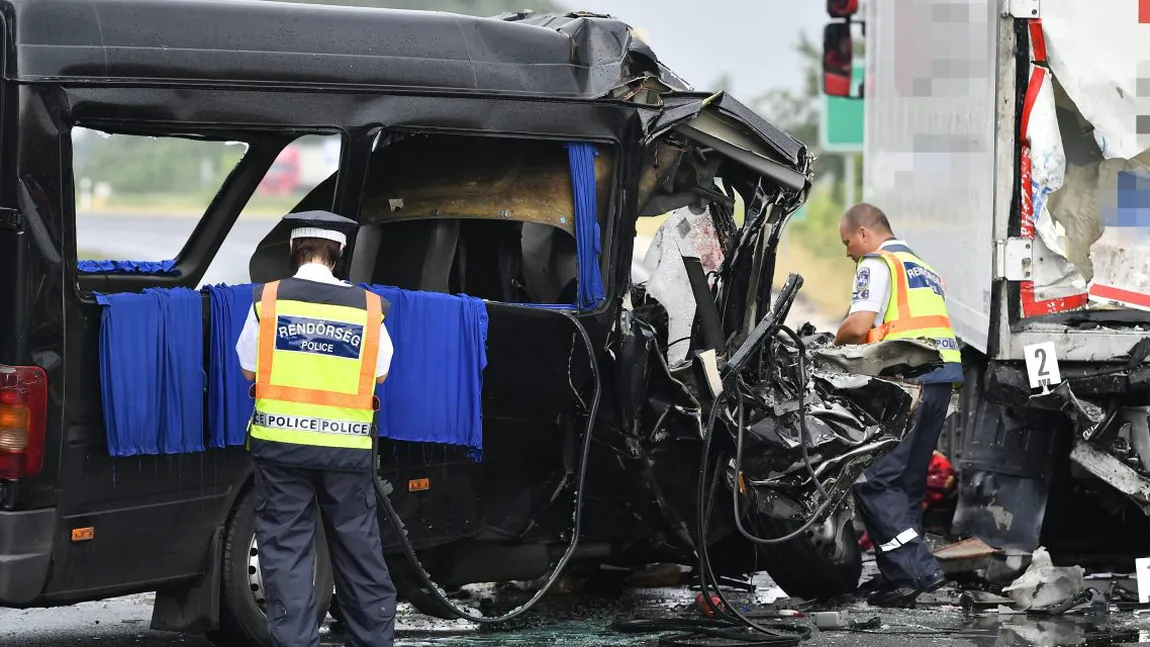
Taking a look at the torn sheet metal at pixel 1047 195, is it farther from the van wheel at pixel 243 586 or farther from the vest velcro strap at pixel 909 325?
the van wheel at pixel 243 586

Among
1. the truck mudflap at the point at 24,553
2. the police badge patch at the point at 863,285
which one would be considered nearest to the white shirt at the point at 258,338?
the truck mudflap at the point at 24,553

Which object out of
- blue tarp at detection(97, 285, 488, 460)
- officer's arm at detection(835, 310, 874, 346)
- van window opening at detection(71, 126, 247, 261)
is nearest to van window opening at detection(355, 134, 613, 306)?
blue tarp at detection(97, 285, 488, 460)

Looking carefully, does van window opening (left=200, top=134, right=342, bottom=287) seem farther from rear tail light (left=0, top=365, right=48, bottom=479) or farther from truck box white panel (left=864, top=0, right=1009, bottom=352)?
truck box white panel (left=864, top=0, right=1009, bottom=352)

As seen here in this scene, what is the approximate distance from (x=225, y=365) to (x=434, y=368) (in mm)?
753

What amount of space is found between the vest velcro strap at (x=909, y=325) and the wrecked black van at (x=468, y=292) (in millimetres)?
240

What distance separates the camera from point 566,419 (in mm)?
6379

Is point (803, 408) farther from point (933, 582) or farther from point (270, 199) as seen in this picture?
point (270, 199)

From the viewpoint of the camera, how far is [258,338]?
5.26 meters

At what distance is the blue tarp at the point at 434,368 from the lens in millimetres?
5891

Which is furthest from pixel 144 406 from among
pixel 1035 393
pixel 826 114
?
pixel 826 114

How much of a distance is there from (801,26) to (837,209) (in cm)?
890

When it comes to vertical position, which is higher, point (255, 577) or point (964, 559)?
point (255, 577)

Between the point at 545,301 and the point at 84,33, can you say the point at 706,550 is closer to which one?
the point at 545,301

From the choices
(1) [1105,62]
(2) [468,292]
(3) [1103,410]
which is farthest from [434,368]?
(1) [1105,62]
